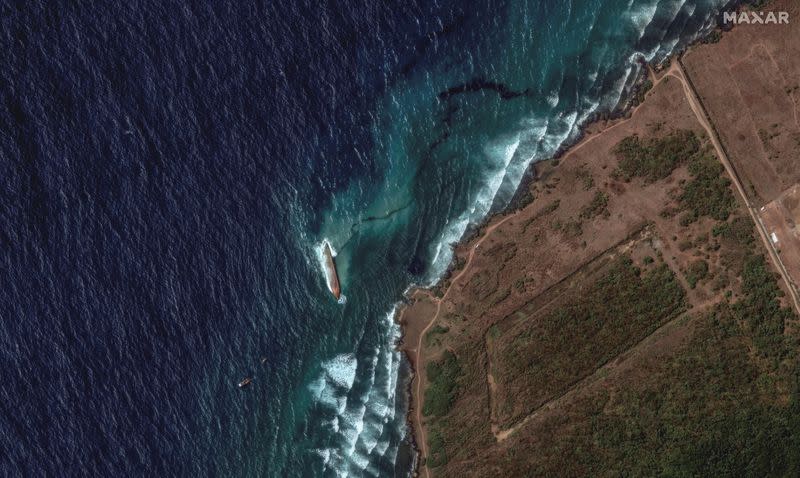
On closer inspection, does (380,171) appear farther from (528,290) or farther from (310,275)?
(528,290)

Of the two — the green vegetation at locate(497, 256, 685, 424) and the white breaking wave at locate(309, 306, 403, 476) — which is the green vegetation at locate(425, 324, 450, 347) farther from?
the green vegetation at locate(497, 256, 685, 424)

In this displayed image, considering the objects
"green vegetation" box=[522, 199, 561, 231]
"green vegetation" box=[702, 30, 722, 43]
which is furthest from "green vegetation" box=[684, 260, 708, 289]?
"green vegetation" box=[702, 30, 722, 43]

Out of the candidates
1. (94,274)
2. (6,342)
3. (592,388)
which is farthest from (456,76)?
(6,342)

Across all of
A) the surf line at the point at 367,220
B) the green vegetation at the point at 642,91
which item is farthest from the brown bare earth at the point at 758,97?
the surf line at the point at 367,220

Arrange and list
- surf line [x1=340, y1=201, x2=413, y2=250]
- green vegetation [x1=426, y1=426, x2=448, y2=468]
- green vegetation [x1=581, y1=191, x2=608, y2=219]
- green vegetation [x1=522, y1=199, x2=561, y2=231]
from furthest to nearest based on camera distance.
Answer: surf line [x1=340, y1=201, x2=413, y2=250] < green vegetation [x1=426, y1=426, x2=448, y2=468] < green vegetation [x1=522, y1=199, x2=561, y2=231] < green vegetation [x1=581, y1=191, x2=608, y2=219]

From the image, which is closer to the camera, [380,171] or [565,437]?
[565,437]

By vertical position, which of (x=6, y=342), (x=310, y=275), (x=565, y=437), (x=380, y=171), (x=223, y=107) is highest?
(x=223, y=107)

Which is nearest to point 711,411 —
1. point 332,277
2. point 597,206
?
point 597,206
